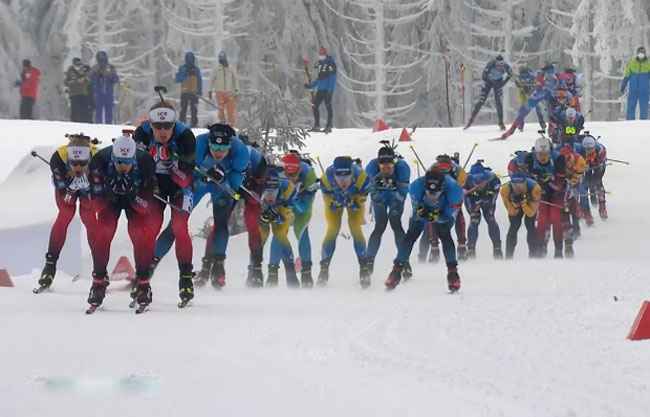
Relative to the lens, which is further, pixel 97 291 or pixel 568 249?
pixel 568 249

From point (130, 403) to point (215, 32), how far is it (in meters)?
31.0

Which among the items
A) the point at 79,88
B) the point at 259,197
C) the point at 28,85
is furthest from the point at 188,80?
the point at 259,197

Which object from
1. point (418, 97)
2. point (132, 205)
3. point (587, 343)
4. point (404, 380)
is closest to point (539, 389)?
point (404, 380)

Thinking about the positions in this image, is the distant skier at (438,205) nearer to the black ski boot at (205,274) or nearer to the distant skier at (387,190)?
the distant skier at (387,190)

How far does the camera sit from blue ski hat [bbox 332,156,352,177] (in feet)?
43.0

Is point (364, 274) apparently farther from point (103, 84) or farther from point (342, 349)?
point (103, 84)

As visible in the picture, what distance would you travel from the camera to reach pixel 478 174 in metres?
16.5

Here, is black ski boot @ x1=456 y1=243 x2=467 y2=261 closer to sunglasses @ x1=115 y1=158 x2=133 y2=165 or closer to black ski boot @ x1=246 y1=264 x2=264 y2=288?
black ski boot @ x1=246 y1=264 x2=264 y2=288

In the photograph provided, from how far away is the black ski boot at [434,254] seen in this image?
16062mm

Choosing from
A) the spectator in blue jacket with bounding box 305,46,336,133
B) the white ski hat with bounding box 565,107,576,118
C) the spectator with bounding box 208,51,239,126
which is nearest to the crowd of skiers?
the white ski hat with bounding box 565,107,576,118

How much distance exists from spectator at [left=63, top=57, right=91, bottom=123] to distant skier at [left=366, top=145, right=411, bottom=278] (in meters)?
13.4

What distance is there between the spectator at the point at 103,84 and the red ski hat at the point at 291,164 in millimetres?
13082

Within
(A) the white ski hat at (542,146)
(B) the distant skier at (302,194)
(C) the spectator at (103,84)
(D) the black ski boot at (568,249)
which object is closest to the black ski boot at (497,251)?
(D) the black ski boot at (568,249)

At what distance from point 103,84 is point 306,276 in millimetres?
14642
